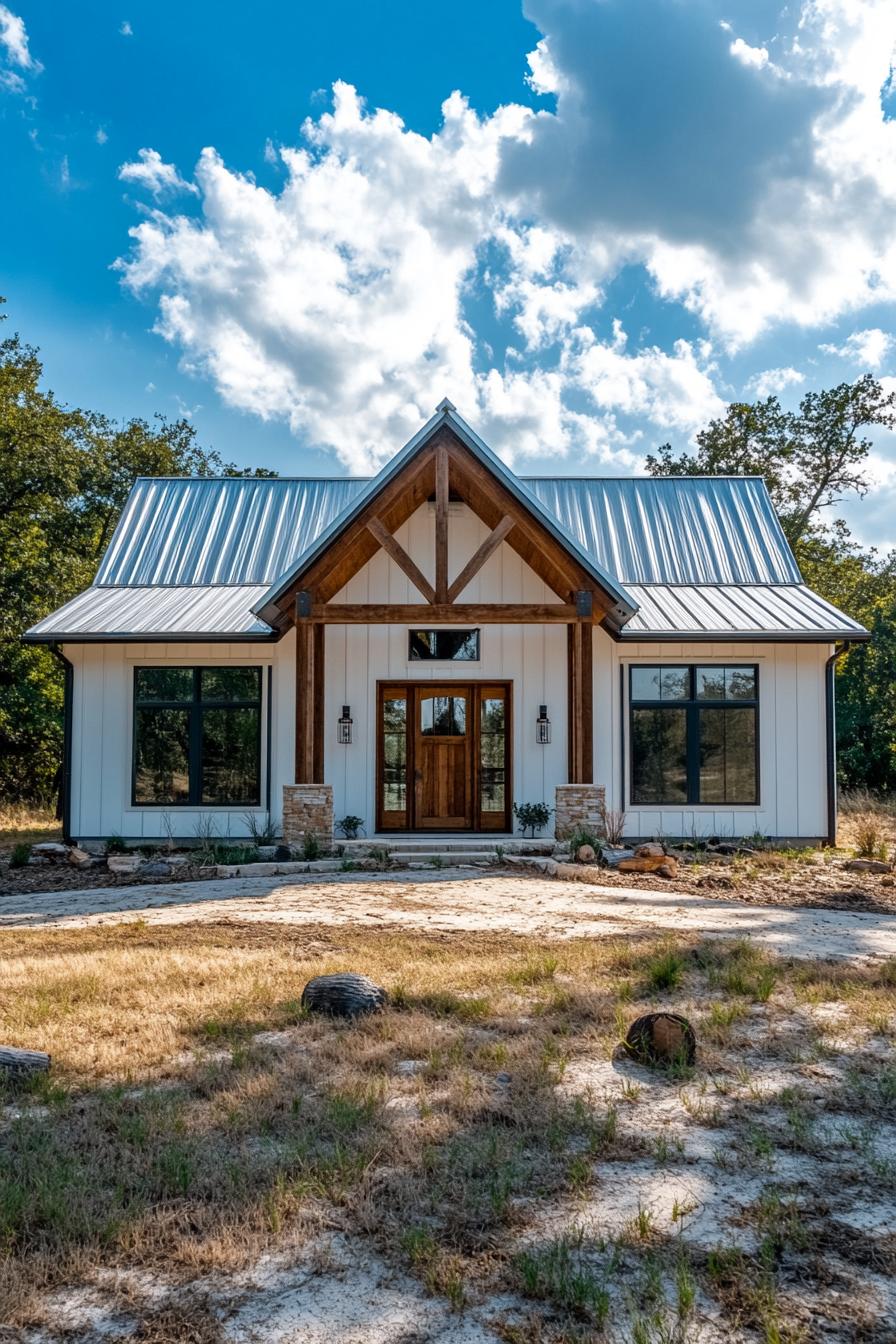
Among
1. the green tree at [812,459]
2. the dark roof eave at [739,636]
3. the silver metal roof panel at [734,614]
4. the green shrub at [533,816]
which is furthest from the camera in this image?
the green tree at [812,459]

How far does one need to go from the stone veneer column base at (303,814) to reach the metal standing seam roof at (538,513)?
2.33 metres

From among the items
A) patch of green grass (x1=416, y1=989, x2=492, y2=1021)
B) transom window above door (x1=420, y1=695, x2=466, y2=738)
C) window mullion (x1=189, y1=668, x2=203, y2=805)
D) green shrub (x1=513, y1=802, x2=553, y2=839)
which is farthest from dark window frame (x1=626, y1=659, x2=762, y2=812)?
patch of green grass (x1=416, y1=989, x2=492, y2=1021)

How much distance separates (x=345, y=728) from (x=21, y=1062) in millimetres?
8629

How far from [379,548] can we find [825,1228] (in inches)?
426

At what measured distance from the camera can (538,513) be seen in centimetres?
1144

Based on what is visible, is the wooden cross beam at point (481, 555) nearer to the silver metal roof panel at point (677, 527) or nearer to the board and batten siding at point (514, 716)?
the board and batten siding at point (514, 716)

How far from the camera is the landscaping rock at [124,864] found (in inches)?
405

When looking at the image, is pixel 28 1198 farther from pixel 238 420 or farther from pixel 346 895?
pixel 238 420

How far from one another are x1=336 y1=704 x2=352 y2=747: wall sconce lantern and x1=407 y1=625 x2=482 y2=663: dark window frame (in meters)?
1.16

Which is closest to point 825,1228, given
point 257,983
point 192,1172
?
point 192,1172

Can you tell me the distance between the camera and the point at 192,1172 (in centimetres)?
304

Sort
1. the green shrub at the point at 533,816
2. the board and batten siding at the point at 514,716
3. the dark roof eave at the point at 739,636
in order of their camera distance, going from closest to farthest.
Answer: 1. the dark roof eave at the point at 739,636
2. the green shrub at the point at 533,816
3. the board and batten siding at the point at 514,716

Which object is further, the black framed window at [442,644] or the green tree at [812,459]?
the green tree at [812,459]

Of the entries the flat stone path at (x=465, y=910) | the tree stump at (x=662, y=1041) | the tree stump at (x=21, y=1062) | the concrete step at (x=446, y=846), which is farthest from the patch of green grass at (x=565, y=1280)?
the concrete step at (x=446, y=846)
